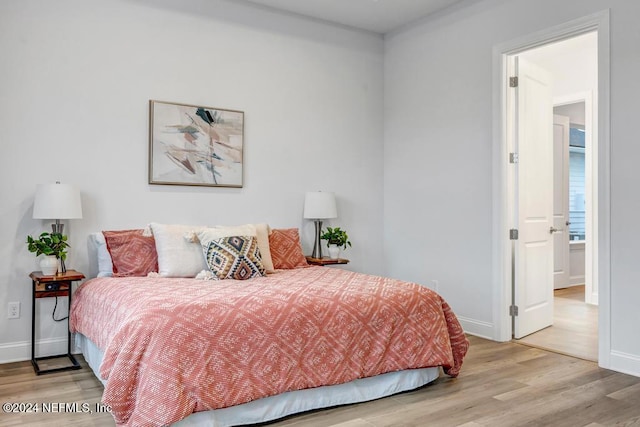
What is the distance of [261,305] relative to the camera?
2625 mm

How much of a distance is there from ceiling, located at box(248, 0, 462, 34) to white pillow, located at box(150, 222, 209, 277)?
2.19 m

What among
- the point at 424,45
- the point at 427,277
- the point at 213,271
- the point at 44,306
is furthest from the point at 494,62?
the point at 44,306

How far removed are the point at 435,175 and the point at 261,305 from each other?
A: 8.82 ft

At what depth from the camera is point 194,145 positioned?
13.9 feet

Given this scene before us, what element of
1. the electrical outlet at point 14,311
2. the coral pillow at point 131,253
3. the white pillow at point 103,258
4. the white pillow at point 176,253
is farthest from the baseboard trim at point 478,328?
the electrical outlet at point 14,311

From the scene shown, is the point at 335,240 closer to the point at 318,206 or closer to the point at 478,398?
the point at 318,206

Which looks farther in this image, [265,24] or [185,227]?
[265,24]

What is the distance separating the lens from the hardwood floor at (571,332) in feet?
12.8

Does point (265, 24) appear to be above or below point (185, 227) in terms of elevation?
above

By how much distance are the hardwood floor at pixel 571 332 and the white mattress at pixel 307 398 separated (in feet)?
4.53

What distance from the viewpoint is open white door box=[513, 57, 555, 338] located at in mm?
4199

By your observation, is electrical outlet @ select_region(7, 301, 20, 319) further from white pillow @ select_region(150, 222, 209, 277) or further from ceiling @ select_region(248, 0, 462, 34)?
ceiling @ select_region(248, 0, 462, 34)

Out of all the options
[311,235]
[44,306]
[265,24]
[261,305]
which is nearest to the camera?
[261,305]

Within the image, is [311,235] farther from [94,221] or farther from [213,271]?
[94,221]
